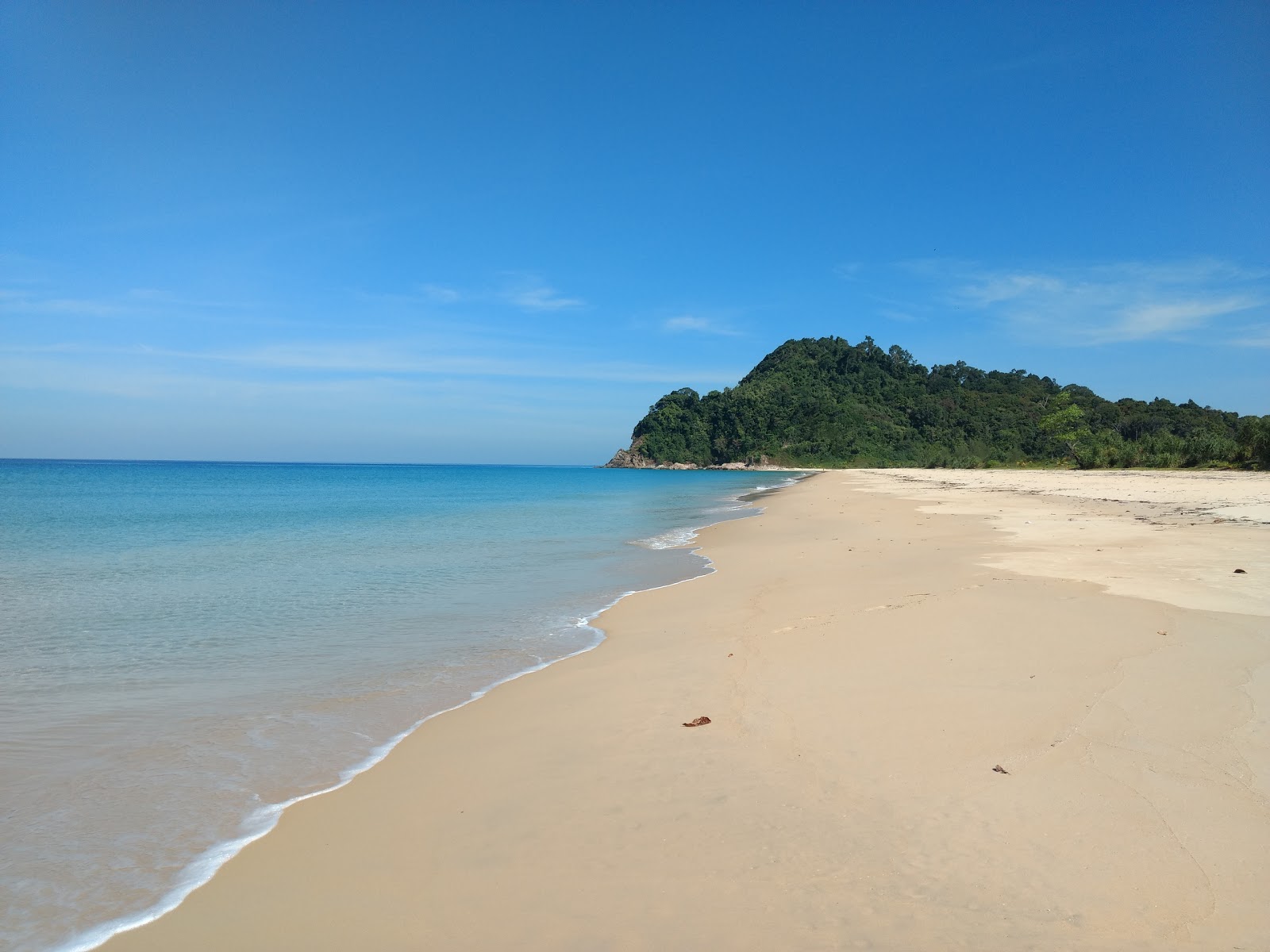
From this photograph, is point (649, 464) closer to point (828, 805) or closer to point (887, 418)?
point (887, 418)

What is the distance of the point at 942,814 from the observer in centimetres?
341

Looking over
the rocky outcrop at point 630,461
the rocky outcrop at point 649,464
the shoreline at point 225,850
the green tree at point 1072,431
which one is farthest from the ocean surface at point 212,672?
the rocky outcrop at point 630,461

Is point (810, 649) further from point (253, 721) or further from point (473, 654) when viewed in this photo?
point (253, 721)

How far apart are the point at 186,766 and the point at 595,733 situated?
285 centimetres

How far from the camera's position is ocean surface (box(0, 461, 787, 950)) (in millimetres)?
3680

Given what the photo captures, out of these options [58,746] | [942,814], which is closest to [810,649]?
[942,814]

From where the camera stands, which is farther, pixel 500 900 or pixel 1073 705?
pixel 1073 705

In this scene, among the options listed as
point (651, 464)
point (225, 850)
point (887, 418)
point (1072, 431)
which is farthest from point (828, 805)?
point (651, 464)

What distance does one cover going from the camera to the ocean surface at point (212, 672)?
3680 millimetres

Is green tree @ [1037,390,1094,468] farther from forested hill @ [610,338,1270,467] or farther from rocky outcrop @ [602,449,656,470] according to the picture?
rocky outcrop @ [602,449,656,470]

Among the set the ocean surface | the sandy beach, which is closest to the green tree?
the ocean surface

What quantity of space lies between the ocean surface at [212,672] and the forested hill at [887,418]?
207ft

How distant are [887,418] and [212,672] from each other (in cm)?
13984

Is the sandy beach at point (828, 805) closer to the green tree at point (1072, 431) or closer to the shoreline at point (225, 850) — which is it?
the shoreline at point (225, 850)
